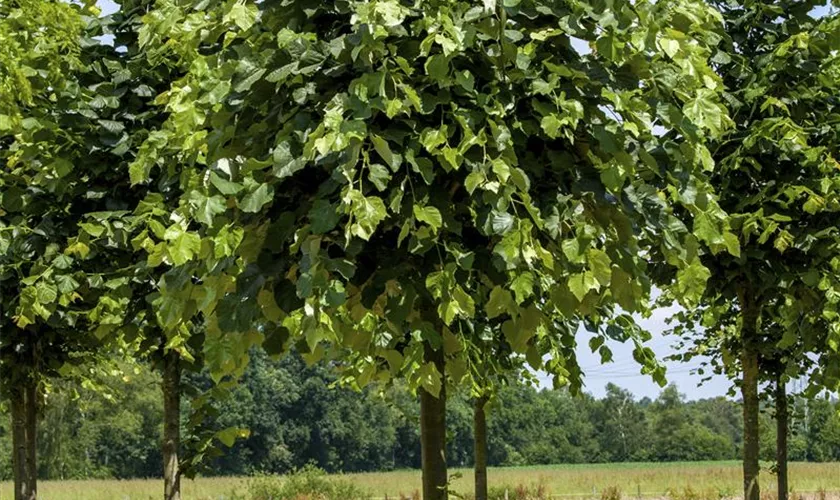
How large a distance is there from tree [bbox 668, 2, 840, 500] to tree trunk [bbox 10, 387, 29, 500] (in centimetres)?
835

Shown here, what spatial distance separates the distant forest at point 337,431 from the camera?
207 ft

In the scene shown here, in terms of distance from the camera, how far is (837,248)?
870cm

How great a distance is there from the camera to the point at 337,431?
78.9 m

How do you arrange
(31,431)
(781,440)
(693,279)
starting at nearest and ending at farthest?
(693,279) → (31,431) → (781,440)

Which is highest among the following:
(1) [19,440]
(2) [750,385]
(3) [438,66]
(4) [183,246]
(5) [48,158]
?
(5) [48,158]

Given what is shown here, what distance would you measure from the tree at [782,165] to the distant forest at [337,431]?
34066 mm

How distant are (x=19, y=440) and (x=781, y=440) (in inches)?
420

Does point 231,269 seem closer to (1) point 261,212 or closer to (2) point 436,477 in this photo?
(1) point 261,212

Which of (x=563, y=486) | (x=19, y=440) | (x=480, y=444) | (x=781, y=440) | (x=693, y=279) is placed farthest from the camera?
(x=563, y=486)

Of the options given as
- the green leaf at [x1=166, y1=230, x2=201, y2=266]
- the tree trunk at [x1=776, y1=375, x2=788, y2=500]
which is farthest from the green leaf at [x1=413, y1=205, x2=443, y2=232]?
the tree trunk at [x1=776, y1=375, x2=788, y2=500]

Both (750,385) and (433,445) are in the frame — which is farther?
(750,385)

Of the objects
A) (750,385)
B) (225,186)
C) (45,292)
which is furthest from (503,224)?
(750,385)

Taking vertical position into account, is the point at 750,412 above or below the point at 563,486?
above

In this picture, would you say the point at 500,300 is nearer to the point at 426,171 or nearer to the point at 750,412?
the point at 426,171
